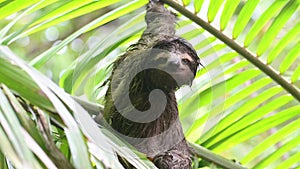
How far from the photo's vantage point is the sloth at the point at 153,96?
0.64 m

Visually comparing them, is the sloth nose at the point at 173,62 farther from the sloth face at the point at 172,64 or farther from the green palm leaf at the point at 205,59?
the green palm leaf at the point at 205,59

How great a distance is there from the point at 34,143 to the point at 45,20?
495 millimetres

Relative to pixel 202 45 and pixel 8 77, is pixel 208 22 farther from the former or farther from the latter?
pixel 8 77

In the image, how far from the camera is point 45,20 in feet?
2.86

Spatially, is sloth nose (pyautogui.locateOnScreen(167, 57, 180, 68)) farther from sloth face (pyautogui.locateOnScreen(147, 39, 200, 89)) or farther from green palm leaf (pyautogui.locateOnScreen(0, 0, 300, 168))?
green palm leaf (pyautogui.locateOnScreen(0, 0, 300, 168))

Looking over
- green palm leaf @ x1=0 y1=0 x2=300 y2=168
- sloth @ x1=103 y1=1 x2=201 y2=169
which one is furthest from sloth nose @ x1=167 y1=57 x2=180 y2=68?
green palm leaf @ x1=0 y1=0 x2=300 y2=168

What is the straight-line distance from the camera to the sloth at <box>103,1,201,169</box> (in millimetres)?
640

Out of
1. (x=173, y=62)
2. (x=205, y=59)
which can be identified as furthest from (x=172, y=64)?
(x=205, y=59)

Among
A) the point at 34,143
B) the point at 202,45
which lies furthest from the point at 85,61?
the point at 34,143

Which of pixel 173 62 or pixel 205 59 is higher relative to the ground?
pixel 173 62

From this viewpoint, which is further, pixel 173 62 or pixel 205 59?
pixel 205 59

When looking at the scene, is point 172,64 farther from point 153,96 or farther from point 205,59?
point 205,59

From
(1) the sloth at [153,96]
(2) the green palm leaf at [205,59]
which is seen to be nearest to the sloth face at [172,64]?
(1) the sloth at [153,96]

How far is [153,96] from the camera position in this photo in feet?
2.22
